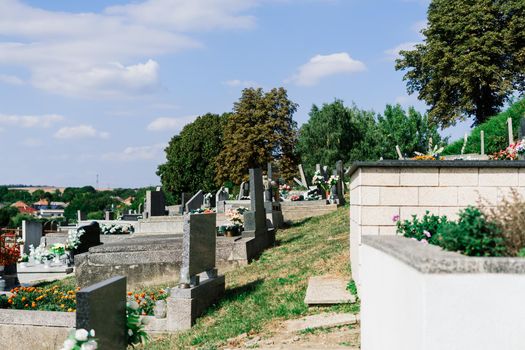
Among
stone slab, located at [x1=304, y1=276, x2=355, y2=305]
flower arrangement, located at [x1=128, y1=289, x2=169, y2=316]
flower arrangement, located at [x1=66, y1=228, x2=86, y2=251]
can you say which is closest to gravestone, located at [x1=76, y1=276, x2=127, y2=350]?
stone slab, located at [x1=304, y1=276, x2=355, y2=305]

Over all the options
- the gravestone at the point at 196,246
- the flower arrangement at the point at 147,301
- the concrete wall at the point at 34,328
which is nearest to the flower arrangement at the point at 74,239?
the flower arrangement at the point at 147,301

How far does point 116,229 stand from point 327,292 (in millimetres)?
16891

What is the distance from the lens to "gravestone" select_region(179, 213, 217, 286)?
9969 millimetres

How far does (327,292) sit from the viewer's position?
28.7ft

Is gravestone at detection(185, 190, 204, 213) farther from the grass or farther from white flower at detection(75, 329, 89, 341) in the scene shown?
white flower at detection(75, 329, 89, 341)

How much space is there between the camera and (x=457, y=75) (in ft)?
119

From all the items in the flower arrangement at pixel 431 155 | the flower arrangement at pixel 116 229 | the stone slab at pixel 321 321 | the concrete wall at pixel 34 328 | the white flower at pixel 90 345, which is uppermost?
the flower arrangement at pixel 431 155

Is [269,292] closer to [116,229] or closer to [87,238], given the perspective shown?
[87,238]

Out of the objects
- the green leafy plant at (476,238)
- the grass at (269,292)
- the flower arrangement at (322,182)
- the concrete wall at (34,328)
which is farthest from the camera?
the flower arrangement at (322,182)

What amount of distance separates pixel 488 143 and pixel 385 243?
2101 centimetres

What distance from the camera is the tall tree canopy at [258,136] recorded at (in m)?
51.5

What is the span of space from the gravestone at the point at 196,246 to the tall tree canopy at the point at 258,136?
132ft

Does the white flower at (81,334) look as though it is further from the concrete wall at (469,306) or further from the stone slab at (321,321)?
the stone slab at (321,321)

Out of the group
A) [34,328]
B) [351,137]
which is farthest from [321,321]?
[351,137]
